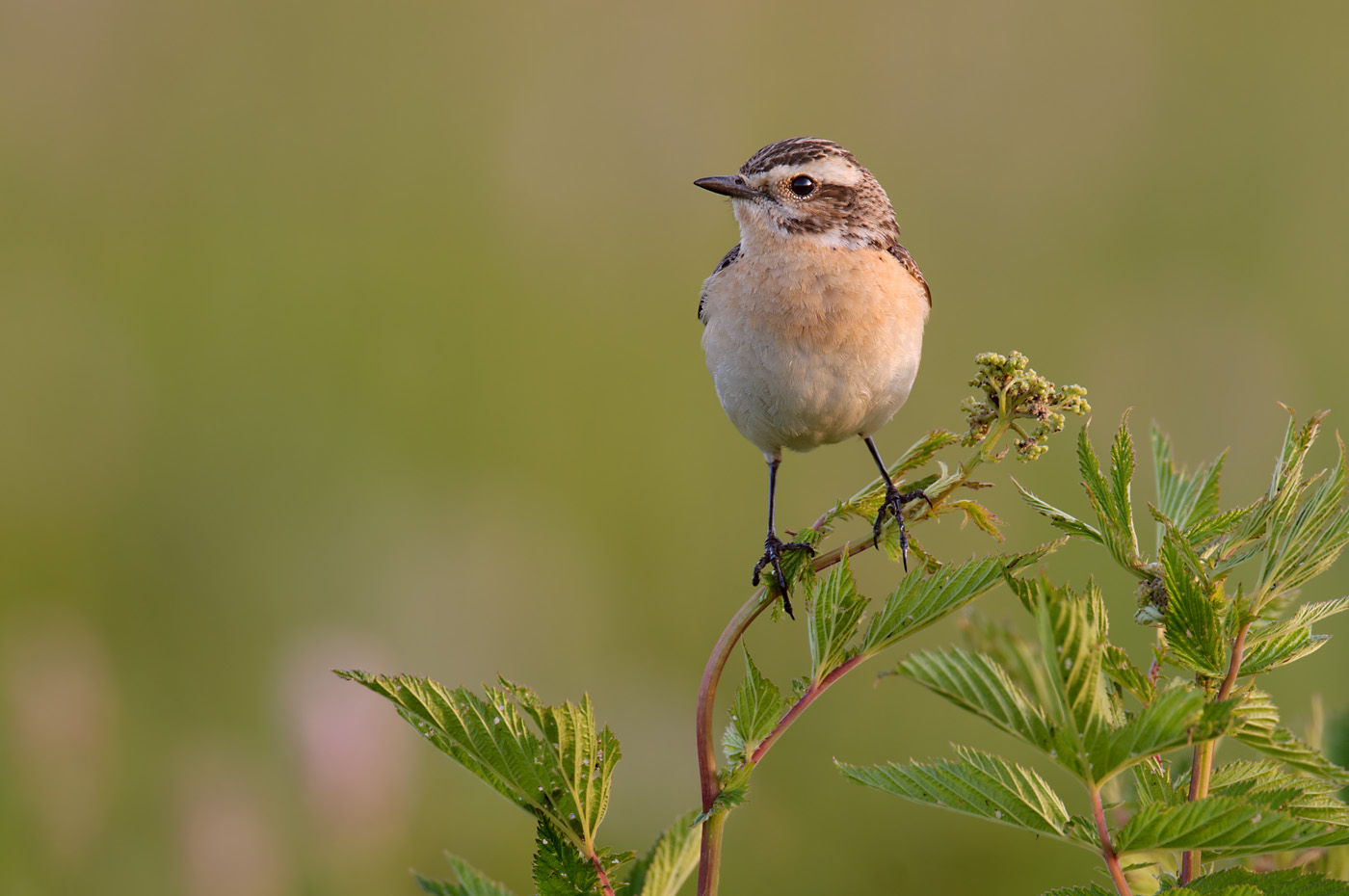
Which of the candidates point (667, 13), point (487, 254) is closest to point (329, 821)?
point (487, 254)

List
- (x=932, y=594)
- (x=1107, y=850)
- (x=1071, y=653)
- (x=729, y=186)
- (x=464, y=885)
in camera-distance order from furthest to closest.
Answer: (x=729, y=186) → (x=464, y=885) → (x=932, y=594) → (x=1107, y=850) → (x=1071, y=653)

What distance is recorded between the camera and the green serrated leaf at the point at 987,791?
92 centimetres

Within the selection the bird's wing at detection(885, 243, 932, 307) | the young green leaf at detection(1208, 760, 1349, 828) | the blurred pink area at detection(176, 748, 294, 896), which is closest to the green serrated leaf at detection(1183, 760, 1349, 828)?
the young green leaf at detection(1208, 760, 1349, 828)

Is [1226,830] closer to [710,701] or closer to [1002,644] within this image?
[1002,644]

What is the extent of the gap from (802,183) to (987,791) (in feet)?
8.23

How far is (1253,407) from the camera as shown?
4887mm

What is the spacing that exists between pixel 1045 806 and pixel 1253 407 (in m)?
4.59

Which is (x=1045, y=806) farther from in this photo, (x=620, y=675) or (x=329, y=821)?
(x=620, y=675)

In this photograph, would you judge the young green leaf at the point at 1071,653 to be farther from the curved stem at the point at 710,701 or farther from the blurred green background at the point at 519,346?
the blurred green background at the point at 519,346

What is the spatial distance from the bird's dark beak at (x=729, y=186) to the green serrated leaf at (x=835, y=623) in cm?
214

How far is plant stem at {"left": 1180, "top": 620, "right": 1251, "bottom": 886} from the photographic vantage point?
0.94m

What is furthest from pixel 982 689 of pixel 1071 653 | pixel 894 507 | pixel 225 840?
pixel 225 840

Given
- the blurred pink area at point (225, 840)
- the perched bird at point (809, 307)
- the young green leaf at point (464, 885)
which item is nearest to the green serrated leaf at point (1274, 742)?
the young green leaf at point (464, 885)

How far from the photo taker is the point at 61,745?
2955 millimetres
